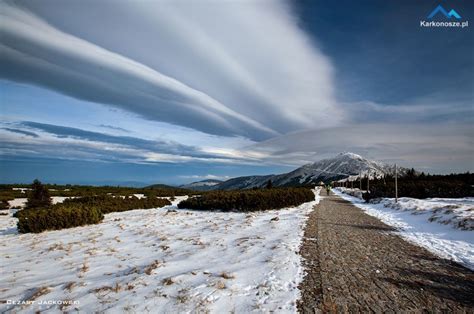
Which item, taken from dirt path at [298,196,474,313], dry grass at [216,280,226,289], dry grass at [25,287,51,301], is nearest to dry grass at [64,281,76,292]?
dry grass at [25,287,51,301]

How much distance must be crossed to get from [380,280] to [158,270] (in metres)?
4.71

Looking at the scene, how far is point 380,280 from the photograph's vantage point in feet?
15.5

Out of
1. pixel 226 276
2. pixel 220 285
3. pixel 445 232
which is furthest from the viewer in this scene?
pixel 445 232

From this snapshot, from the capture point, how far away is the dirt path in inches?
149

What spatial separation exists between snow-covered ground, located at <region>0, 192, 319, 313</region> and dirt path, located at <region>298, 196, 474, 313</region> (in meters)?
0.43

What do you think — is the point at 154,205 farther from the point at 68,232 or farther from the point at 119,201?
the point at 68,232

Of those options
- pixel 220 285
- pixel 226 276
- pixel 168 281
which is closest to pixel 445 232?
pixel 226 276

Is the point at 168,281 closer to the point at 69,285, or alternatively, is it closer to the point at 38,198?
the point at 69,285

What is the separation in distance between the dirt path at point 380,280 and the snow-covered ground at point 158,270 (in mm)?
435

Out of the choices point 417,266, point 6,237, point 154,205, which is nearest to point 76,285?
point 417,266

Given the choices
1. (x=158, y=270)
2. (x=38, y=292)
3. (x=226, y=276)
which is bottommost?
(x=38, y=292)

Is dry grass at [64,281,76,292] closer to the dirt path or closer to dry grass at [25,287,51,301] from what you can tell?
dry grass at [25,287,51,301]

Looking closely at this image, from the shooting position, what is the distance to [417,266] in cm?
565

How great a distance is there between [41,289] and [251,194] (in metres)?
14.6
